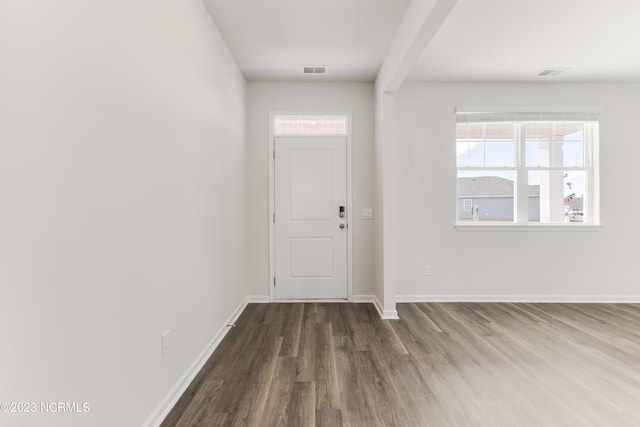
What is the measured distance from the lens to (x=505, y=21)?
2.90 metres

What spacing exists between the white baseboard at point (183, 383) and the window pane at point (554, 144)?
13.9 feet

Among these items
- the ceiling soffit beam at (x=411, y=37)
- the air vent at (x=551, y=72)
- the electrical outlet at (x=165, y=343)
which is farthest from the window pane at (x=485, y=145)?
the electrical outlet at (x=165, y=343)

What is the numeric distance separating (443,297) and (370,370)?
219 cm

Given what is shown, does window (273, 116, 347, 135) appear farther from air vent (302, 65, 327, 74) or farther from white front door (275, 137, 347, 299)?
air vent (302, 65, 327, 74)

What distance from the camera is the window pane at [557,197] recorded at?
4.34 m

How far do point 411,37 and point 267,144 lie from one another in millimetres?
2284

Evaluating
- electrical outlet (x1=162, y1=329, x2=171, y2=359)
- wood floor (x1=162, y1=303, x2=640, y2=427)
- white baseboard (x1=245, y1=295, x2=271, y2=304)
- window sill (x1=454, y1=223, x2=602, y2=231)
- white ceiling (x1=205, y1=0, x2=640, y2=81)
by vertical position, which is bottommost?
wood floor (x1=162, y1=303, x2=640, y2=427)

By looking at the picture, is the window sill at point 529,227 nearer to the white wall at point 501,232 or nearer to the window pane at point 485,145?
the white wall at point 501,232

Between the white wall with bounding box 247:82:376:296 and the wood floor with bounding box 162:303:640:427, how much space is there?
91 centimetres

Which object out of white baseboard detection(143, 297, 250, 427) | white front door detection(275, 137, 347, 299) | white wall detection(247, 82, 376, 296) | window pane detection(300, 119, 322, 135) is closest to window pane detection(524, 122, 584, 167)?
white wall detection(247, 82, 376, 296)

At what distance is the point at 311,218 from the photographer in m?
4.38

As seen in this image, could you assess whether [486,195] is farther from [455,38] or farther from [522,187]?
[455,38]

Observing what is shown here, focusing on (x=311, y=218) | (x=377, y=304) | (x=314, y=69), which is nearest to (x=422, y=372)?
(x=377, y=304)

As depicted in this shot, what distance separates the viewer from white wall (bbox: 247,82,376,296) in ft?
14.3
